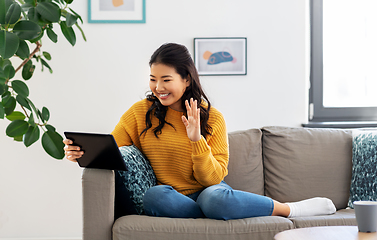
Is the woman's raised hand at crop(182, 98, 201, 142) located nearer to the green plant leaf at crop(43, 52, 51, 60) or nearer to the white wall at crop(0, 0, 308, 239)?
the white wall at crop(0, 0, 308, 239)

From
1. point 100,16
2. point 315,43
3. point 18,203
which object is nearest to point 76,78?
point 100,16

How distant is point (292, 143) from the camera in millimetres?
1970

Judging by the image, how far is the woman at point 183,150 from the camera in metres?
1.47

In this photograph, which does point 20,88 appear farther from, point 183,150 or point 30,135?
point 183,150

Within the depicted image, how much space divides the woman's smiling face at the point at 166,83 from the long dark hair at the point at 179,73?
2cm

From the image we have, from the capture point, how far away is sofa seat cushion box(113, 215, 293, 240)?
140cm

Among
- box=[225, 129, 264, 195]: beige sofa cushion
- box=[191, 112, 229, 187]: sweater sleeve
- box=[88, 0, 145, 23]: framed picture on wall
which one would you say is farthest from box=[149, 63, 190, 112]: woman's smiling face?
box=[88, 0, 145, 23]: framed picture on wall

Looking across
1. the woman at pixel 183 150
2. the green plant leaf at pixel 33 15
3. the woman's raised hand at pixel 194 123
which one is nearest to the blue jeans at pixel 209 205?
the woman at pixel 183 150

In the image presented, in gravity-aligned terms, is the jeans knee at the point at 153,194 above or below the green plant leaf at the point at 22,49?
below

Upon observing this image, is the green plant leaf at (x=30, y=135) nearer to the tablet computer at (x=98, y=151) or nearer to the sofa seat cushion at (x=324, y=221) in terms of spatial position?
the tablet computer at (x=98, y=151)

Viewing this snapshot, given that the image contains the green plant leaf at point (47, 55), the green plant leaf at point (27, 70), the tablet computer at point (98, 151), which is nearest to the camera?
the tablet computer at point (98, 151)

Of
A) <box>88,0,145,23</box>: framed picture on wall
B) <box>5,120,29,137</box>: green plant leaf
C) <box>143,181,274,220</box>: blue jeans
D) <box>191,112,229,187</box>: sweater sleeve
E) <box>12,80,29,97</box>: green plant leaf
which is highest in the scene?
<box>88,0,145,23</box>: framed picture on wall

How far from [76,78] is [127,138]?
2.79ft

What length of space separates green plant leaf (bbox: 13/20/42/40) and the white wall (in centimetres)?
73
